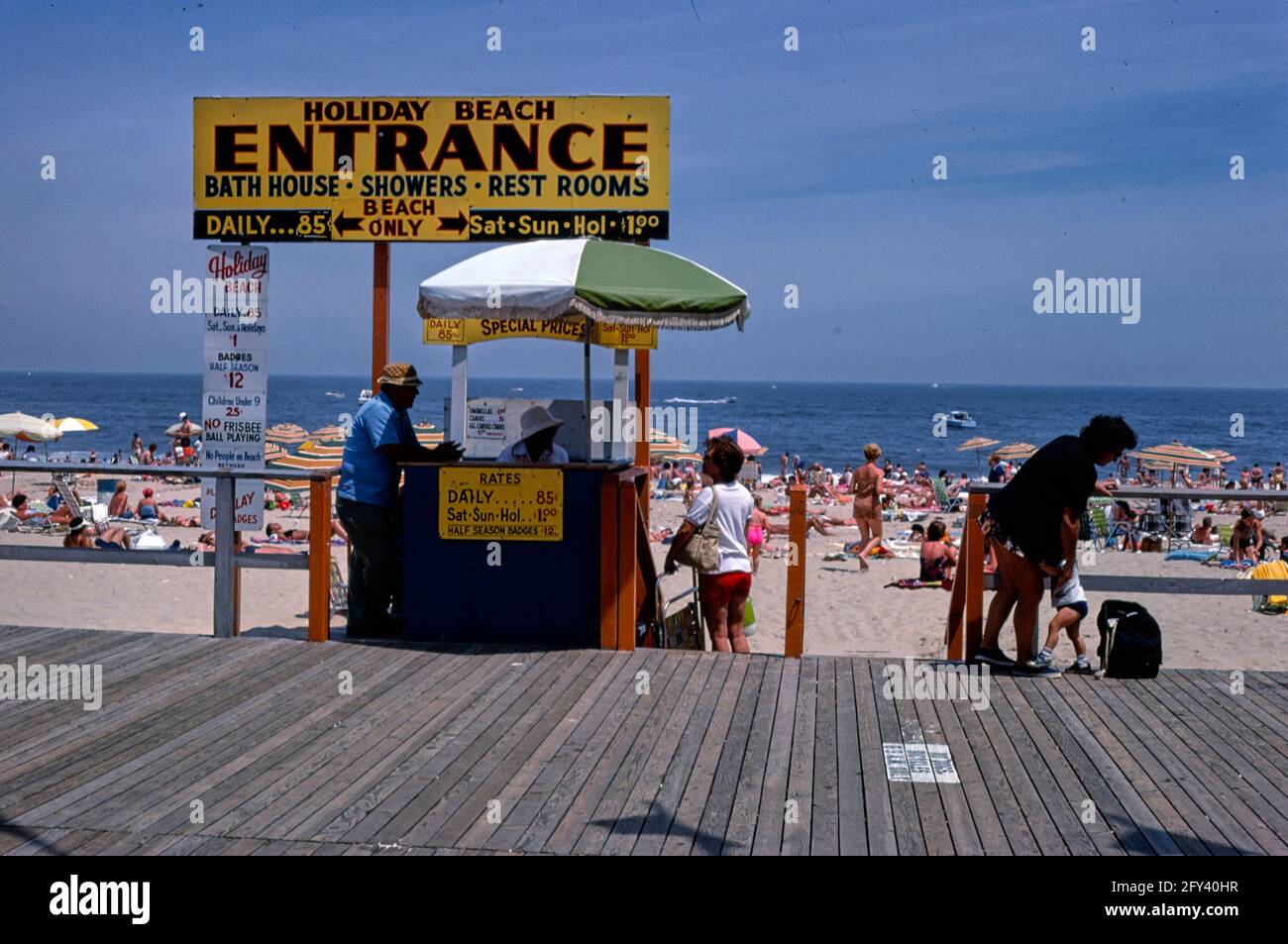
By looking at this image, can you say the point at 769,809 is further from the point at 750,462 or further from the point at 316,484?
the point at 750,462

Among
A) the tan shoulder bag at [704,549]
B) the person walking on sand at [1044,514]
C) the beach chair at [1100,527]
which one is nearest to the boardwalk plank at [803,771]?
the tan shoulder bag at [704,549]

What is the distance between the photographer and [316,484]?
8062 mm

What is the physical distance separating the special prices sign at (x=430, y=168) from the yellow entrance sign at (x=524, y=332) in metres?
0.85

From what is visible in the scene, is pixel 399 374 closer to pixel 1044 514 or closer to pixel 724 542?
pixel 724 542

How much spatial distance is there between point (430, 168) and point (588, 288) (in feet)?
12.2

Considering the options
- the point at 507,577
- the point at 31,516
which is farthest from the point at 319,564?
the point at 31,516

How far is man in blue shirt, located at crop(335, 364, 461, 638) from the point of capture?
8.05 meters

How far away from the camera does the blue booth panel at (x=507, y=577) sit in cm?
791

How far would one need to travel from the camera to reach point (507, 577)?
7.98 metres

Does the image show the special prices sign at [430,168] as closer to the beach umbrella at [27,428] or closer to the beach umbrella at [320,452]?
the beach umbrella at [320,452]

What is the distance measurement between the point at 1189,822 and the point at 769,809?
5.27 ft

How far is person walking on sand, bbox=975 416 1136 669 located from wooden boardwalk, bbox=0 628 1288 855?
0.53 m

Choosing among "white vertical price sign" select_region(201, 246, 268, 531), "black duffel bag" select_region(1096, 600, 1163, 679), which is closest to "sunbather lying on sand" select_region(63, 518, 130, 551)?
"white vertical price sign" select_region(201, 246, 268, 531)

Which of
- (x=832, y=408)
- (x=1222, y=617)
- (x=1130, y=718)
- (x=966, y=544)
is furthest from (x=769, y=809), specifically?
(x=832, y=408)
